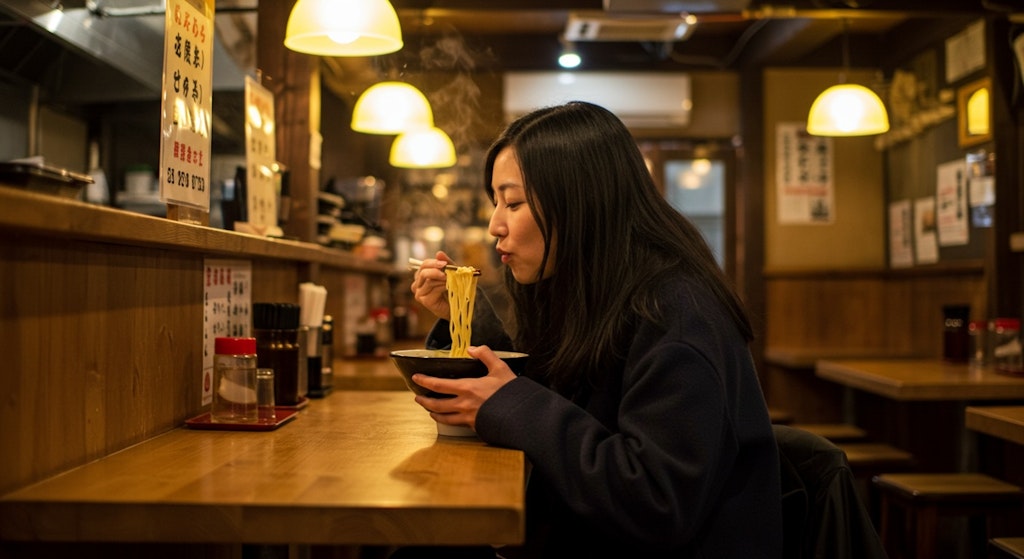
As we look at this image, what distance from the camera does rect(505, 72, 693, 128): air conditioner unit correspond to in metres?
7.42

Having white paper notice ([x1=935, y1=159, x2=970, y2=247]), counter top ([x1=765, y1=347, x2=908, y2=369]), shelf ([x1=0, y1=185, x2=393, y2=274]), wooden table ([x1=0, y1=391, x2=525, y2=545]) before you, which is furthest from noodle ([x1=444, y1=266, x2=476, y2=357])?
white paper notice ([x1=935, y1=159, x2=970, y2=247])

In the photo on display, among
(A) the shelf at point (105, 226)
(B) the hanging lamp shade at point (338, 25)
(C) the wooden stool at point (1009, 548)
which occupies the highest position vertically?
(B) the hanging lamp shade at point (338, 25)

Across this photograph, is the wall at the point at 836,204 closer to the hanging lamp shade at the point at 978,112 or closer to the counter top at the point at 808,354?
the counter top at the point at 808,354

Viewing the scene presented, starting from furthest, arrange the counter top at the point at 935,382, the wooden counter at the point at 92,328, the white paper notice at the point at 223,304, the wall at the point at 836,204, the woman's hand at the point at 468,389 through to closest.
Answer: the wall at the point at 836,204 < the counter top at the point at 935,382 < the white paper notice at the point at 223,304 < the woman's hand at the point at 468,389 < the wooden counter at the point at 92,328

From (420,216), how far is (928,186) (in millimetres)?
3968

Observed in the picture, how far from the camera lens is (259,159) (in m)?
2.90

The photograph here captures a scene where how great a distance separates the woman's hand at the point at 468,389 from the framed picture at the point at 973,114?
14.5 ft

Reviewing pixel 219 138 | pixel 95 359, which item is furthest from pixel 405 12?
pixel 95 359

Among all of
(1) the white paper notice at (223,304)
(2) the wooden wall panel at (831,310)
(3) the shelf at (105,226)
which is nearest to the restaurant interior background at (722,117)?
(2) the wooden wall panel at (831,310)

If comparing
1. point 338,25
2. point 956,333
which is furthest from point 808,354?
point 338,25

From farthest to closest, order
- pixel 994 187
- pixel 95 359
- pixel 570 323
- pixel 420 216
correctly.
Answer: pixel 420 216 → pixel 994 187 → pixel 570 323 → pixel 95 359

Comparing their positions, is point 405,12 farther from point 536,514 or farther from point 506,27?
point 536,514

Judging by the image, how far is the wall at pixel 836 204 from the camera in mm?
7137

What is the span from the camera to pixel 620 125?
76.2 inches
